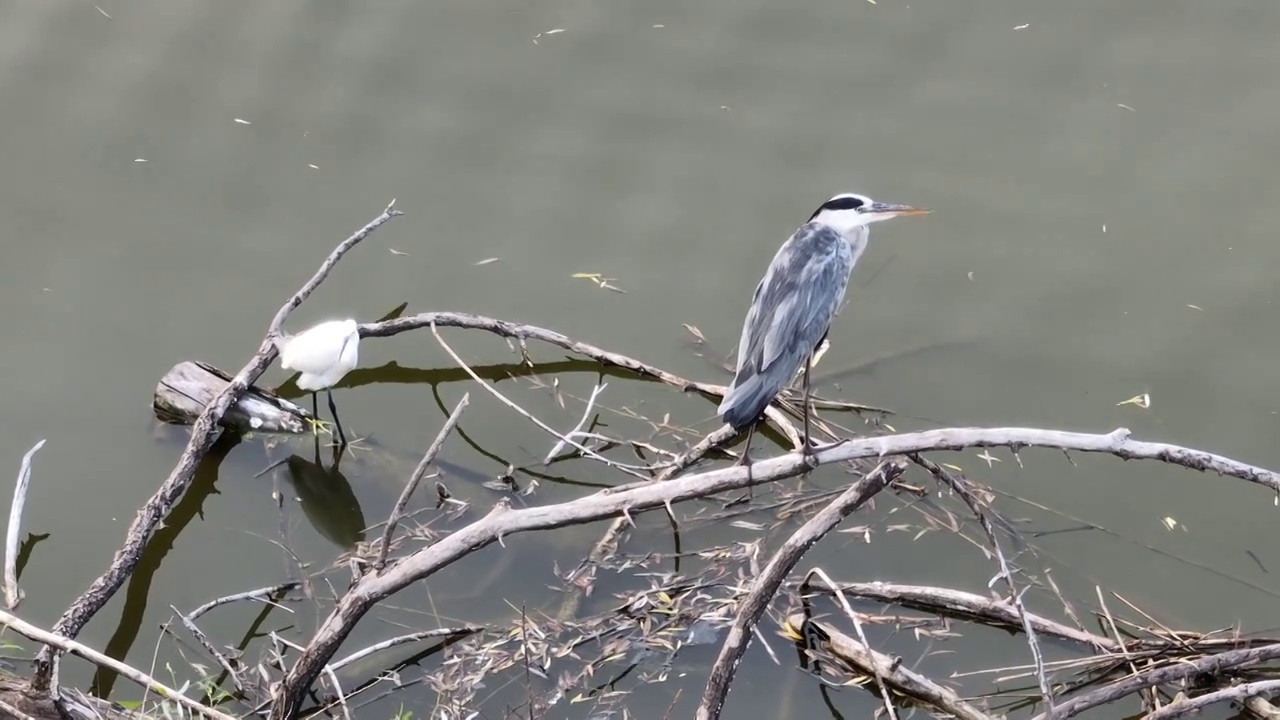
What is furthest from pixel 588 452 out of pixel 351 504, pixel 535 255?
pixel 535 255

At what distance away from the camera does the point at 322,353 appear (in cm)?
419

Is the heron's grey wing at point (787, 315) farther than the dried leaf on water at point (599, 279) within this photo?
No

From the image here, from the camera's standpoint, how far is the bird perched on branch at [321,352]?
419 centimetres

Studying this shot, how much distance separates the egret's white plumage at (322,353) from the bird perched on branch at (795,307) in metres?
1.61

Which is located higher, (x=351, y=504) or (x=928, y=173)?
(x=928, y=173)

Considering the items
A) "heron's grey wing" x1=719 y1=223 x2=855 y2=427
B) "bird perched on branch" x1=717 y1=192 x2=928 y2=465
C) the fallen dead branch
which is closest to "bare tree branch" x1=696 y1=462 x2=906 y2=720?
"bird perched on branch" x1=717 y1=192 x2=928 y2=465

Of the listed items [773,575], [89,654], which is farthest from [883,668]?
[89,654]

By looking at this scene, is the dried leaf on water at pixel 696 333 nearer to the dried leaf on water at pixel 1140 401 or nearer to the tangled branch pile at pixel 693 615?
the tangled branch pile at pixel 693 615

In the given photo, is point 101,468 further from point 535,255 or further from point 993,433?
point 993,433

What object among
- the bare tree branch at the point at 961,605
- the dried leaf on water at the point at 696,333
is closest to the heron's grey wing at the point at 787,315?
the bare tree branch at the point at 961,605

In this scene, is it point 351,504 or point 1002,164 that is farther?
point 1002,164

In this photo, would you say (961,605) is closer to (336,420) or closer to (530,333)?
(530,333)

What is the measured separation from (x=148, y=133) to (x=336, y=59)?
1.01 metres

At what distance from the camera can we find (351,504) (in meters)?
4.48
